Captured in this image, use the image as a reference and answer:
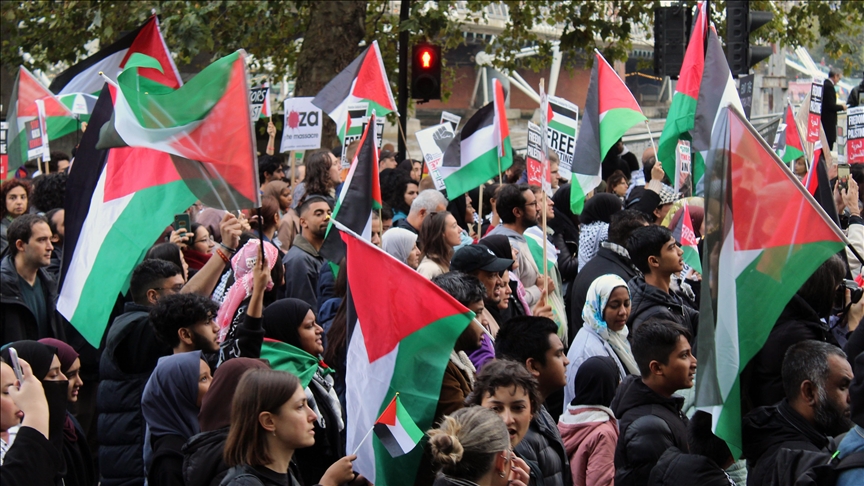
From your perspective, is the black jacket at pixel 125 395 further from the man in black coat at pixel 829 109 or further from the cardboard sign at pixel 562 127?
the man in black coat at pixel 829 109

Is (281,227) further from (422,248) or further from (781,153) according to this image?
(781,153)

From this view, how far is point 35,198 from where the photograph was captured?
28.0ft

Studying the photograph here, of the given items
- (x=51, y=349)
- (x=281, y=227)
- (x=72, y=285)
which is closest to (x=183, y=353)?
(x=51, y=349)

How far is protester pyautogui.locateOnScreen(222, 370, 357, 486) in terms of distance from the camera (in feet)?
12.3

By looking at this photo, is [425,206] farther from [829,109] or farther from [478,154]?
[829,109]

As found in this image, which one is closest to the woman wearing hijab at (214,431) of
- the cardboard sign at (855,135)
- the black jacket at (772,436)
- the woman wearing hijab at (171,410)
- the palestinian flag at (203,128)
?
the woman wearing hijab at (171,410)

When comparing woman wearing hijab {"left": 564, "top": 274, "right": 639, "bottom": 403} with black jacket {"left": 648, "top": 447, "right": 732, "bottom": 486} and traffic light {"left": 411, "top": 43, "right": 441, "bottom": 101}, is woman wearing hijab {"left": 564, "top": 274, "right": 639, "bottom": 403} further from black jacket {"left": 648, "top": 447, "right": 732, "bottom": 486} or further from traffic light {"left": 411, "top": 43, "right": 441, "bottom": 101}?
traffic light {"left": 411, "top": 43, "right": 441, "bottom": 101}

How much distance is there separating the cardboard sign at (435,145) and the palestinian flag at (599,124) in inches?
80.6

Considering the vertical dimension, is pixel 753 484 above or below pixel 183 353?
below

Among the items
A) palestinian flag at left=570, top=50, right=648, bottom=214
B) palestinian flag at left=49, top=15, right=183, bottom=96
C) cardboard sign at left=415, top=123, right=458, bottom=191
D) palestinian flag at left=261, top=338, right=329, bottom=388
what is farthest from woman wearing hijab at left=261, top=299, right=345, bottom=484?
cardboard sign at left=415, top=123, right=458, bottom=191

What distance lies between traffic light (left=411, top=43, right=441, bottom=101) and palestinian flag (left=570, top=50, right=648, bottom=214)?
557 cm

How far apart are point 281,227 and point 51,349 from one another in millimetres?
3743

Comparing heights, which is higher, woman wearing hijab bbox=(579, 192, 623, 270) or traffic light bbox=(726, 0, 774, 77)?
traffic light bbox=(726, 0, 774, 77)

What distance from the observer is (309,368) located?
5.01m
